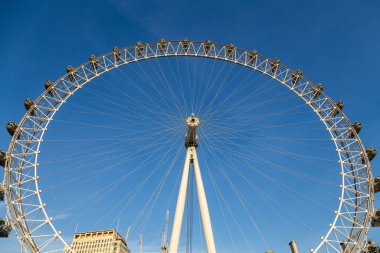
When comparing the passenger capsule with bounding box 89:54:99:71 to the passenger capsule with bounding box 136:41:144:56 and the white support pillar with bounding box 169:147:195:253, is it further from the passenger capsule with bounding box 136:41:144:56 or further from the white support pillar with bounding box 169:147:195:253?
the white support pillar with bounding box 169:147:195:253

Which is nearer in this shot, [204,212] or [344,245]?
[204,212]

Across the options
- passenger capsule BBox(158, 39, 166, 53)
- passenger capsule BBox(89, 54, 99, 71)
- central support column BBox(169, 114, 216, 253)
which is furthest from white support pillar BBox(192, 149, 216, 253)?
passenger capsule BBox(89, 54, 99, 71)

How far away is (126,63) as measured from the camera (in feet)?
114

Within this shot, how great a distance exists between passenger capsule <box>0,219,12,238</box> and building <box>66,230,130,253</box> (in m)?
90.5

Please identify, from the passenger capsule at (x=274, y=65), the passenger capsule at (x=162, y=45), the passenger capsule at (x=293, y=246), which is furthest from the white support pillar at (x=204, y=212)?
the passenger capsule at (x=274, y=65)

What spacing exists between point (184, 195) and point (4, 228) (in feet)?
46.6

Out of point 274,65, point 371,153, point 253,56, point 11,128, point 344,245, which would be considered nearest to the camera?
point 344,245

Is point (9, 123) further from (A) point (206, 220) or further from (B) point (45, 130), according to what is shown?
(A) point (206, 220)

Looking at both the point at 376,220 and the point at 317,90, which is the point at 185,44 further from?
the point at 376,220

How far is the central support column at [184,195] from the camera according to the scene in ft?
80.7

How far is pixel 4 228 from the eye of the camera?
2478 cm

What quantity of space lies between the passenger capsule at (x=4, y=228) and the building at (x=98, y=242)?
9048cm

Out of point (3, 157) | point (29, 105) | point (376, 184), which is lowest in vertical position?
point (376, 184)

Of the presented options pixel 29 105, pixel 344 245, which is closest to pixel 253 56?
pixel 344 245
